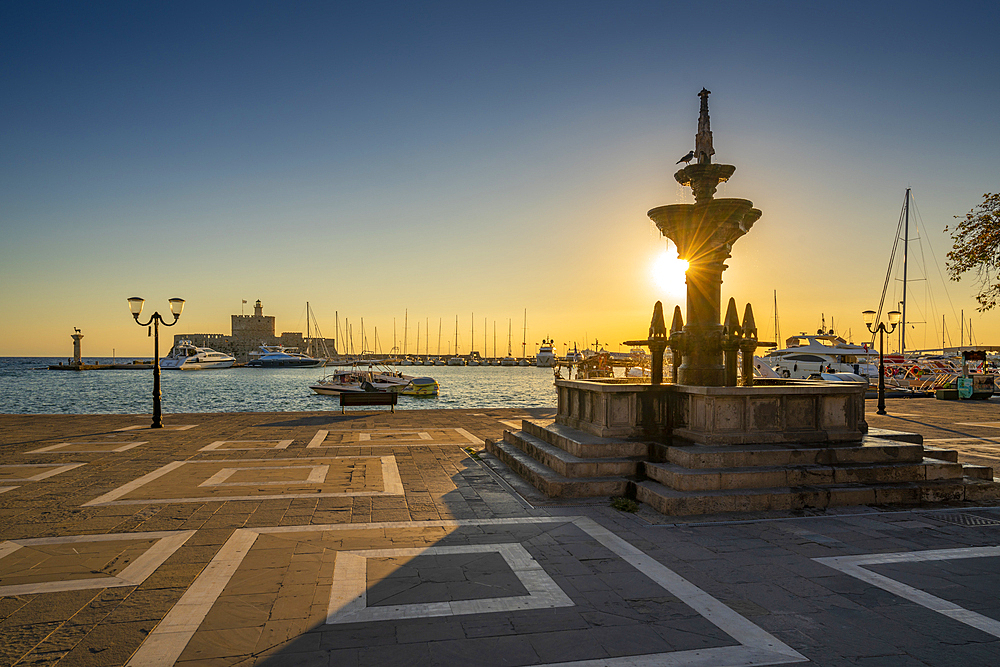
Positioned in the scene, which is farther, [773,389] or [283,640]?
[773,389]

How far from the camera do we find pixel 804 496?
24.9 ft

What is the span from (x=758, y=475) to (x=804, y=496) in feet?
1.99

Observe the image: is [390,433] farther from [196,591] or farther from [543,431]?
[196,591]

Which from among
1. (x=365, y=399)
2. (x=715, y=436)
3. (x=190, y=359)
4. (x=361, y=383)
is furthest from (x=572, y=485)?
(x=190, y=359)

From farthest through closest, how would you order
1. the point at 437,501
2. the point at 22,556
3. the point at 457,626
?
the point at 437,501 → the point at 22,556 → the point at 457,626

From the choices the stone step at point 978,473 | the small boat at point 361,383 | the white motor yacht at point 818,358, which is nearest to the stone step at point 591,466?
the stone step at point 978,473

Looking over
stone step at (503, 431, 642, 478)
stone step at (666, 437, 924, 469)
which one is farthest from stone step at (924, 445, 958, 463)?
stone step at (503, 431, 642, 478)

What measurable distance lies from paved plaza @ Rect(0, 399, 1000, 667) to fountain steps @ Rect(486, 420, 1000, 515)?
29 cm

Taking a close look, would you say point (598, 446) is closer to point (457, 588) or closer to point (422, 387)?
point (457, 588)

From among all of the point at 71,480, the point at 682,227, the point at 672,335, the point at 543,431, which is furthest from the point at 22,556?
the point at 682,227

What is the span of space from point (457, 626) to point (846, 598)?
10.7 feet

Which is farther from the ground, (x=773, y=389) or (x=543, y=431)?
(x=773, y=389)

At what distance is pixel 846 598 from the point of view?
187 inches

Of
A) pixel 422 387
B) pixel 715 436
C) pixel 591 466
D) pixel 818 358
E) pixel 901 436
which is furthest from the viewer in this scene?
pixel 422 387
